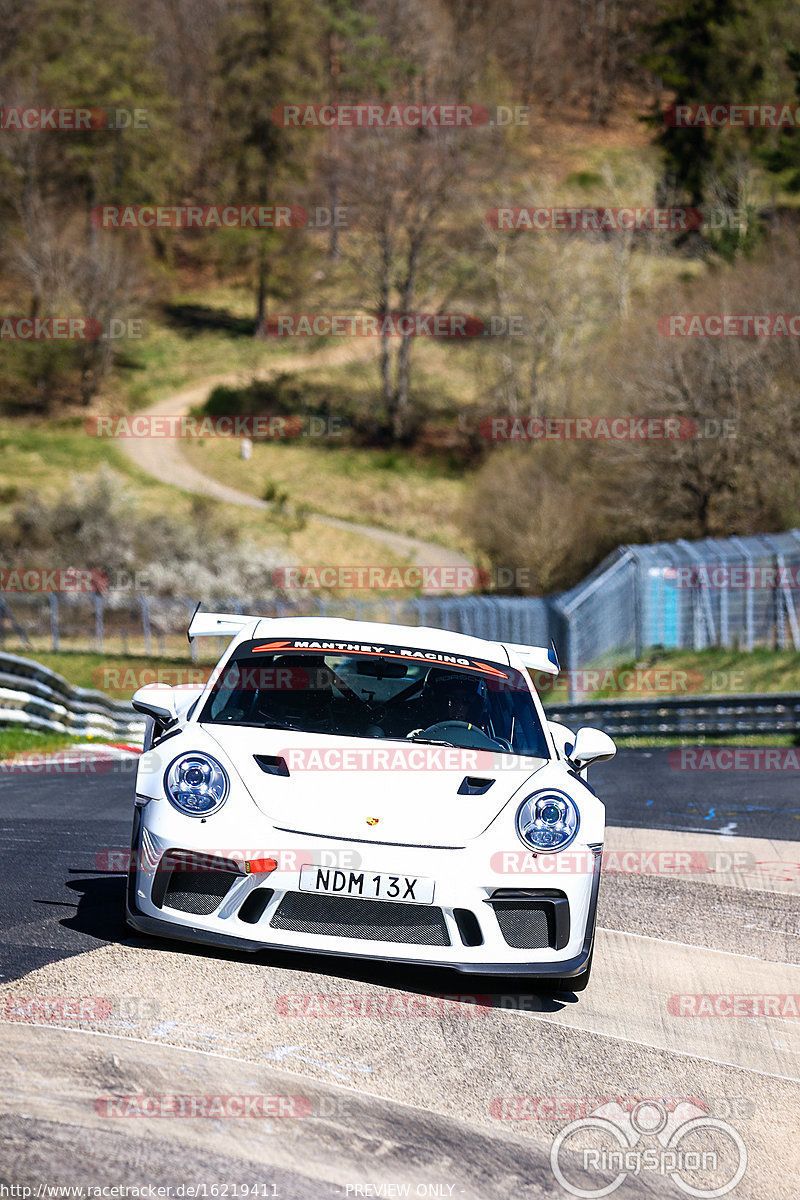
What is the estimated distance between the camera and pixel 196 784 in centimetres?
517

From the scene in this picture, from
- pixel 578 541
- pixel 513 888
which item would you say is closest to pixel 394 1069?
pixel 513 888

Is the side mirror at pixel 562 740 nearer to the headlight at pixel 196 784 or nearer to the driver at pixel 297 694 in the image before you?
the driver at pixel 297 694

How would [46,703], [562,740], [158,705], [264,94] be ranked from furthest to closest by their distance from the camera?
1. [264,94]
2. [46,703]
3. [562,740]
4. [158,705]

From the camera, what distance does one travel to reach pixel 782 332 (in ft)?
120

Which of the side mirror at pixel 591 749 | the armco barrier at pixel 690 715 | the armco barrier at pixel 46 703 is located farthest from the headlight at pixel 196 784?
the armco barrier at pixel 690 715

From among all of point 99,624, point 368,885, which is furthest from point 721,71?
point 368,885

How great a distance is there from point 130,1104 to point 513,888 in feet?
5.74

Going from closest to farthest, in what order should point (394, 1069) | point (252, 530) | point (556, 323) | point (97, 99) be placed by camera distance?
point (394, 1069) → point (252, 530) → point (556, 323) → point (97, 99)

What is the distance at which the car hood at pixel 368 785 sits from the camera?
502cm

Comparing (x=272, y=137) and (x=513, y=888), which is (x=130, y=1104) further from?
(x=272, y=137)

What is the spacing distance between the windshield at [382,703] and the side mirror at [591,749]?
170mm

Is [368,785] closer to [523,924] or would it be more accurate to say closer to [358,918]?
[358,918]

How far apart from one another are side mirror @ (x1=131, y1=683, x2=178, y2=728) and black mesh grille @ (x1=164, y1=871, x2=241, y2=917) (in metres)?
1.04

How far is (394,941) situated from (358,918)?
6.4 inches
